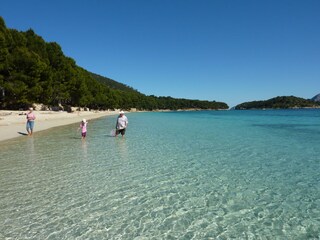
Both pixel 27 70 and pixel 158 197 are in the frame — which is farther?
pixel 27 70

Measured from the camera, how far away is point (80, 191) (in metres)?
9.20

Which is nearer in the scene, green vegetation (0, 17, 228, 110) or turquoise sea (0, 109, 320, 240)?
turquoise sea (0, 109, 320, 240)

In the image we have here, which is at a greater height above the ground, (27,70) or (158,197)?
(27,70)

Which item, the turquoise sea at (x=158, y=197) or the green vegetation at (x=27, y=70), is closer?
the turquoise sea at (x=158, y=197)

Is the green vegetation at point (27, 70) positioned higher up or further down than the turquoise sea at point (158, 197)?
higher up

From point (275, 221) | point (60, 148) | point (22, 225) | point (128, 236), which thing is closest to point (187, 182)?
point (275, 221)

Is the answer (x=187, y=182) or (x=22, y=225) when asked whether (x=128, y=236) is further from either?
(x=187, y=182)

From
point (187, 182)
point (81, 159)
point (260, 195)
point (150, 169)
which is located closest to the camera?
point (260, 195)

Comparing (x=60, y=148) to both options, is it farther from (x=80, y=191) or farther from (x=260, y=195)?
(x=260, y=195)

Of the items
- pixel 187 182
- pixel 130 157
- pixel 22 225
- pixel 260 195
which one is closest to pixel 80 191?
pixel 22 225

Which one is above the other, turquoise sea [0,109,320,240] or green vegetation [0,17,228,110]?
green vegetation [0,17,228,110]

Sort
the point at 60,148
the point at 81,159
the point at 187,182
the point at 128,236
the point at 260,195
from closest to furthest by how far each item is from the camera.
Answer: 1. the point at 128,236
2. the point at 260,195
3. the point at 187,182
4. the point at 81,159
5. the point at 60,148

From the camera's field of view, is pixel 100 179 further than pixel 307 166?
No

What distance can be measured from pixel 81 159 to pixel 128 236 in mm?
8932
